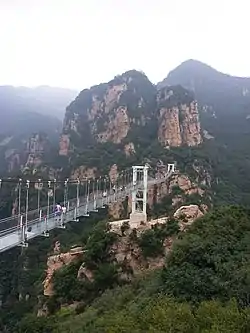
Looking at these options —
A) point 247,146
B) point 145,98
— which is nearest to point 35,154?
point 145,98

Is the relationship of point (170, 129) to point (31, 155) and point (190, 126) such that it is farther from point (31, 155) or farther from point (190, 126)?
point (31, 155)

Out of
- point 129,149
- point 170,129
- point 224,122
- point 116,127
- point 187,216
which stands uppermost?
point 224,122

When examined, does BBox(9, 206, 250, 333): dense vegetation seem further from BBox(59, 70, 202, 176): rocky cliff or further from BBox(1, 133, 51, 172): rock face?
BBox(1, 133, 51, 172): rock face

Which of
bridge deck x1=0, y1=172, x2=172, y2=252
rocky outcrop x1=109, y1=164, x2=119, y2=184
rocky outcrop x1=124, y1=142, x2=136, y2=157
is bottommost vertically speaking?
bridge deck x1=0, y1=172, x2=172, y2=252

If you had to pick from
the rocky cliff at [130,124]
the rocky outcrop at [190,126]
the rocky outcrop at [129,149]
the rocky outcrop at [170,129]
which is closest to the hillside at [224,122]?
the rocky outcrop at [190,126]

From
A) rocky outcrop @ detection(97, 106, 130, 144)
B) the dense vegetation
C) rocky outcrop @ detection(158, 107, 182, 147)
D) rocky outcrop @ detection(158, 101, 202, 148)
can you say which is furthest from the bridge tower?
rocky outcrop @ detection(97, 106, 130, 144)

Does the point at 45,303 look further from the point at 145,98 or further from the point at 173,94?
the point at 145,98

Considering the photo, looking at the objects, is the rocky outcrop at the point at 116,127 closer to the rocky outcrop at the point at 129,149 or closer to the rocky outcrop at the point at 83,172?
the rocky outcrop at the point at 129,149

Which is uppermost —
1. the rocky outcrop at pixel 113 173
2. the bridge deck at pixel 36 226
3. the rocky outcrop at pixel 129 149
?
the rocky outcrop at pixel 129 149

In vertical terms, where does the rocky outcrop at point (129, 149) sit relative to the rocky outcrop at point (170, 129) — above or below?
below

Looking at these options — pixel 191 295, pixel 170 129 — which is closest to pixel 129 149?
pixel 170 129

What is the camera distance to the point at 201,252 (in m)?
9.50

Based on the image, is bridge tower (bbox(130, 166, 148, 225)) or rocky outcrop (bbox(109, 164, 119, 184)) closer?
bridge tower (bbox(130, 166, 148, 225))

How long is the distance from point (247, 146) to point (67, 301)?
36081mm
